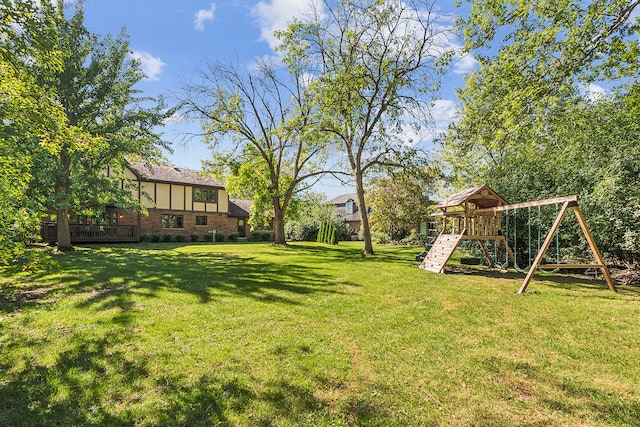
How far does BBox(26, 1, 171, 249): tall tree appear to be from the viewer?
15.2 metres

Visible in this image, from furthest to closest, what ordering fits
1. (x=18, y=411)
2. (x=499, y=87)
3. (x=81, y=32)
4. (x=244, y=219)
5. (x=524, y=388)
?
(x=244, y=219) < (x=81, y=32) < (x=499, y=87) < (x=524, y=388) < (x=18, y=411)

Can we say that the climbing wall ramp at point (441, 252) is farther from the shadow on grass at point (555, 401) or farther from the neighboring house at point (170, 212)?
the neighboring house at point (170, 212)

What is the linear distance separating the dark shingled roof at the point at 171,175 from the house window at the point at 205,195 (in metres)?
0.65

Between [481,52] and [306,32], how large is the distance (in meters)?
9.19

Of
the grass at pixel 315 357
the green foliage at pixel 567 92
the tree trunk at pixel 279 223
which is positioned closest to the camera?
the grass at pixel 315 357

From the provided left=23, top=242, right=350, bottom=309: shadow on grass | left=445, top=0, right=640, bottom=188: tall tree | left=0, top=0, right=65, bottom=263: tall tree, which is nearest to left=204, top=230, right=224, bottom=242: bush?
left=23, top=242, right=350, bottom=309: shadow on grass

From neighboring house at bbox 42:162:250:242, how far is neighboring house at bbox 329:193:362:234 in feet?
48.6

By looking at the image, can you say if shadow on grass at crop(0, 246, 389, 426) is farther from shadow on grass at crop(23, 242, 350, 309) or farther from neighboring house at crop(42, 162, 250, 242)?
neighboring house at crop(42, 162, 250, 242)

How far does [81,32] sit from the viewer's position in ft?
52.7

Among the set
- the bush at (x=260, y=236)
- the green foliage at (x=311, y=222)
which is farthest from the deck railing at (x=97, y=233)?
the green foliage at (x=311, y=222)

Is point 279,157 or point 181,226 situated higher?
point 279,157

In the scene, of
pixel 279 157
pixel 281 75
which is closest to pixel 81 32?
pixel 281 75

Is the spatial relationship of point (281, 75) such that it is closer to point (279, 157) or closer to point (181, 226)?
point (279, 157)

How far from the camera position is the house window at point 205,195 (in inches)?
1192
